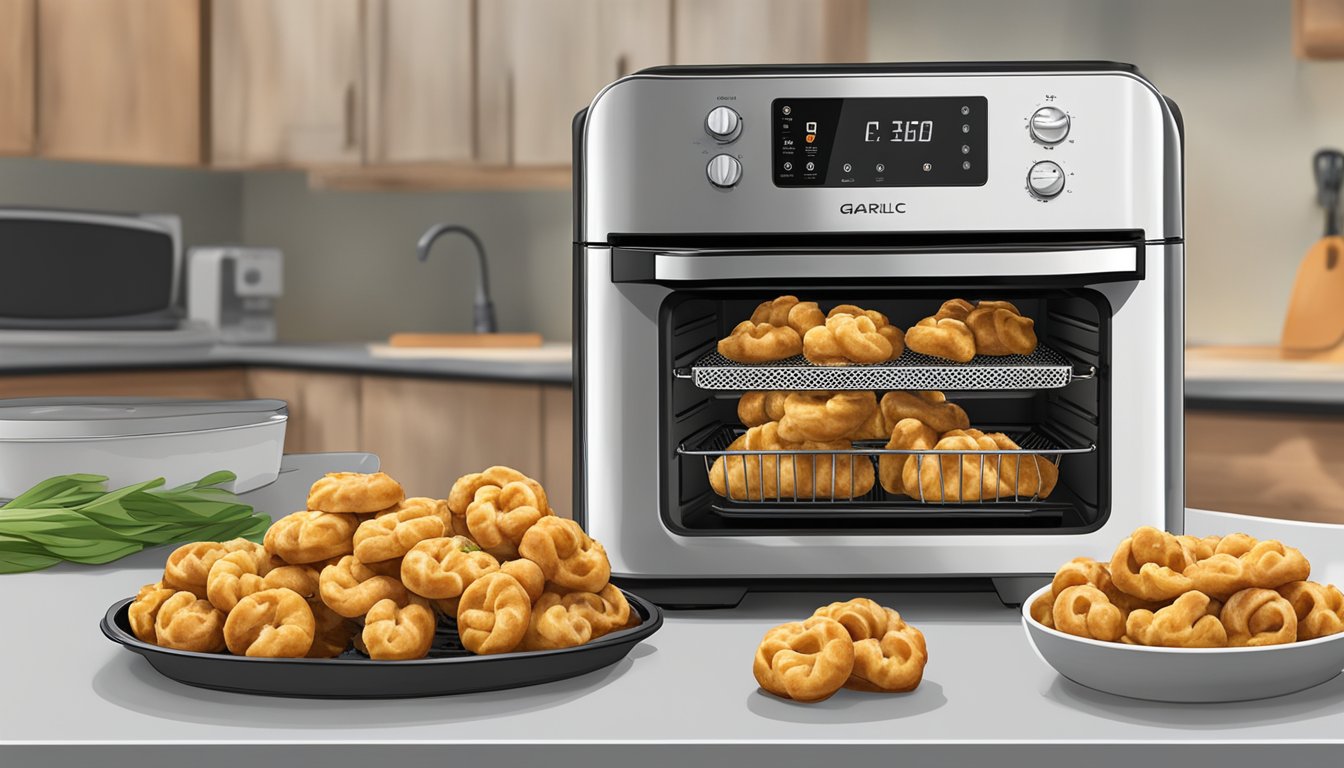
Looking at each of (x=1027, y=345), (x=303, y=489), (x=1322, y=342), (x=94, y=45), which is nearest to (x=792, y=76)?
(x=1027, y=345)

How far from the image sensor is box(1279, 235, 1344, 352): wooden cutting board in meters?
2.65

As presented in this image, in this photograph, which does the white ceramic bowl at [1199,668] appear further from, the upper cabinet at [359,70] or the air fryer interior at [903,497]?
the upper cabinet at [359,70]

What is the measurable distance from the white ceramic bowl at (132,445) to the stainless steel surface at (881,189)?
33cm

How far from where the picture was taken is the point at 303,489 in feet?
3.85

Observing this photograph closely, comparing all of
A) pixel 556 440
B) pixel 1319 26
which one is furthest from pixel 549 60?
pixel 1319 26

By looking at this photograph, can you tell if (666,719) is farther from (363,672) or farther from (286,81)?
(286,81)

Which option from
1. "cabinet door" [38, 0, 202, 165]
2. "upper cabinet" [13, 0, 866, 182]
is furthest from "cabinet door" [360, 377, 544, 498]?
"cabinet door" [38, 0, 202, 165]

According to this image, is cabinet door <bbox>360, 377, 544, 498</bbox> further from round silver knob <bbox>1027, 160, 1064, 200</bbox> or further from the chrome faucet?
round silver knob <bbox>1027, 160, 1064, 200</bbox>

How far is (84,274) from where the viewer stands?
302cm

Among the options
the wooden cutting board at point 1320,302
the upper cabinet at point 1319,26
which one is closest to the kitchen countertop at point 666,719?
the upper cabinet at point 1319,26

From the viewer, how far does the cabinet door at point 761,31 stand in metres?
2.88

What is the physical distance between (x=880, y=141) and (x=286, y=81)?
8.82 feet

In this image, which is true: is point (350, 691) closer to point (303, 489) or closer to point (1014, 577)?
point (1014, 577)

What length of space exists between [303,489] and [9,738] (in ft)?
2.07
